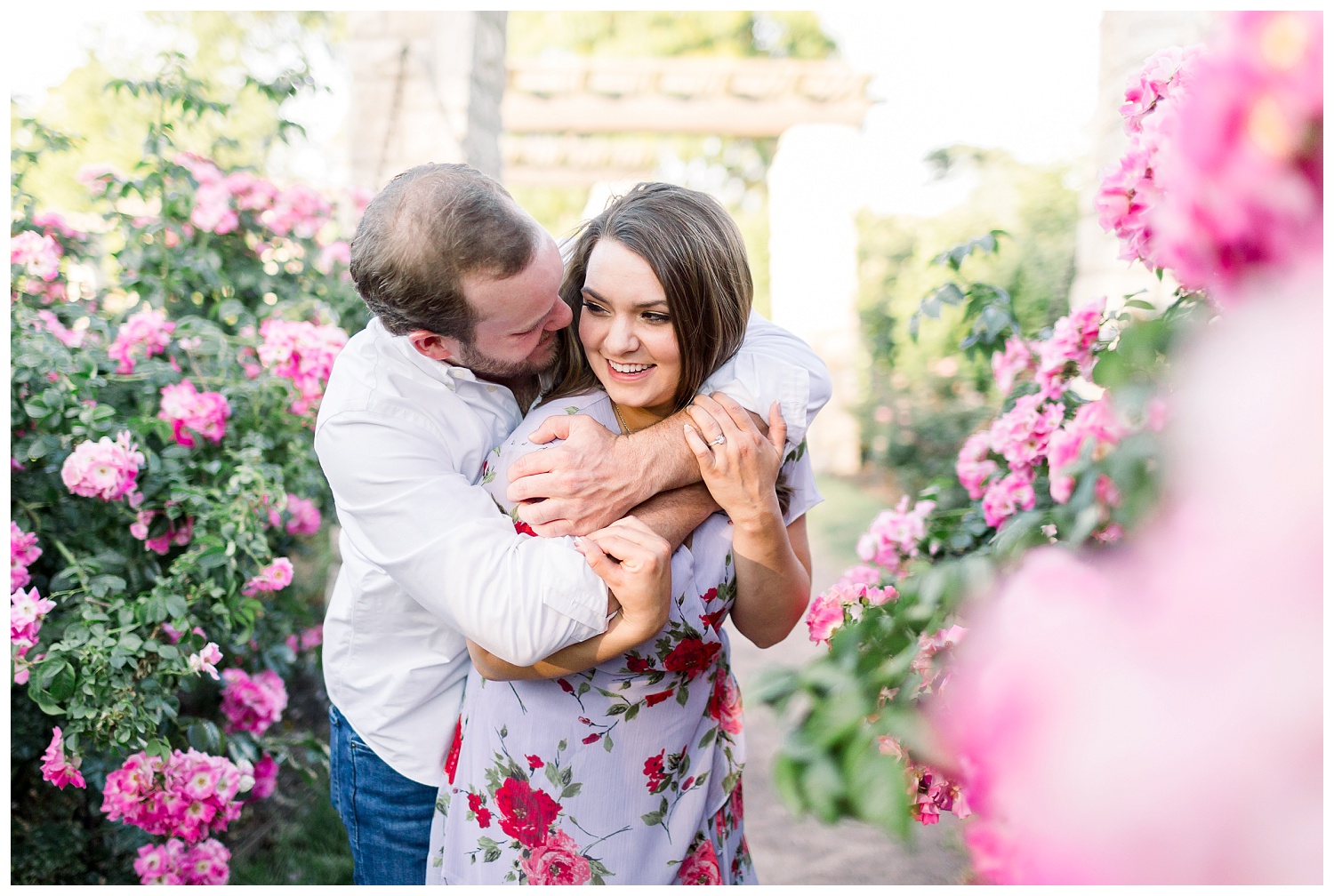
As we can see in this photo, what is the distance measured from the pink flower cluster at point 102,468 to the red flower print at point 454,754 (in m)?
1.10

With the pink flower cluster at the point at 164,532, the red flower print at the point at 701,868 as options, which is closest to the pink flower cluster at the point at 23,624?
the pink flower cluster at the point at 164,532

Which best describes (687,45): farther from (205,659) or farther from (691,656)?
(691,656)

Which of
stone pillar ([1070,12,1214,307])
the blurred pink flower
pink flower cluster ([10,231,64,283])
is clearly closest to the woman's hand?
the blurred pink flower

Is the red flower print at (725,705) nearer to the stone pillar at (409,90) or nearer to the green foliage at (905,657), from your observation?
the green foliage at (905,657)

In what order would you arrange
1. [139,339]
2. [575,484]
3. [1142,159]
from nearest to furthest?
[1142,159]
[575,484]
[139,339]

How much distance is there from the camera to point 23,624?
187 centimetres

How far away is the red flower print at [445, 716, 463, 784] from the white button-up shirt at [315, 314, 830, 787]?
0.01m

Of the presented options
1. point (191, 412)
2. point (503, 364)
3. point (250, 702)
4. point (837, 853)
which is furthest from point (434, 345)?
Result: point (837, 853)

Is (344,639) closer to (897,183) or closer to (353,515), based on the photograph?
(353,515)

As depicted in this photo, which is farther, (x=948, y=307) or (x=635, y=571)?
Answer: (x=948, y=307)

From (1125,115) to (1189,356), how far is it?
79 centimetres

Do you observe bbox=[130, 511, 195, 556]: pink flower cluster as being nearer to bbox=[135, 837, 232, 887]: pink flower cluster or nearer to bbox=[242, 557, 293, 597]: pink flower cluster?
bbox=[242, 557, 293, 597]: pink flower cluster

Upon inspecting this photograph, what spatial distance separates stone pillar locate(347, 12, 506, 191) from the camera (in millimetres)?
4453

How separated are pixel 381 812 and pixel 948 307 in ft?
18.4
